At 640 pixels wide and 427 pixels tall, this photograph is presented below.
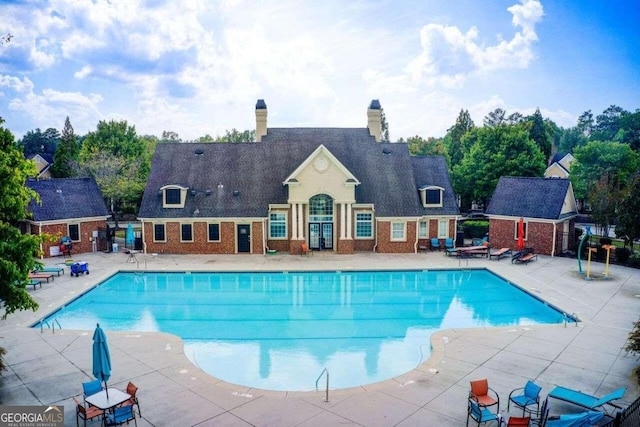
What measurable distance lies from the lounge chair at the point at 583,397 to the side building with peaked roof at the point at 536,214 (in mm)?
21584

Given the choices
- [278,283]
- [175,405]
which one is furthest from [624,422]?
[278,283]

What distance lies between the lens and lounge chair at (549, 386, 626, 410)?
35.9 ft

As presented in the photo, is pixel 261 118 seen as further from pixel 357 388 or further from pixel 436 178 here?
pixel 357 388

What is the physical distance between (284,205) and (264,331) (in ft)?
47.7

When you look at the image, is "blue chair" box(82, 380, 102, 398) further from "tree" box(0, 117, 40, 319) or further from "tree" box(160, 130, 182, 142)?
"tree" box(160, 130, 182, 142)

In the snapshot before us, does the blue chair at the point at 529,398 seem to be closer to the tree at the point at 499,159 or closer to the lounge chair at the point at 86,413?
the lounge chair at the point at 86,413

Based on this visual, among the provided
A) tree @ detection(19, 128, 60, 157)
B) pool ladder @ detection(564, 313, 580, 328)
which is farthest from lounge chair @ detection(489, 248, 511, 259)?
tree @ detection(19, 128, 60, 157)

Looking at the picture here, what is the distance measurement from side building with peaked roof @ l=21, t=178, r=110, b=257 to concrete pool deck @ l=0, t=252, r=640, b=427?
36.5 feet

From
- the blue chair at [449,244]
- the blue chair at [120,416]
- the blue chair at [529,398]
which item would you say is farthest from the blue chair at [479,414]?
the blue chair at [449,244]

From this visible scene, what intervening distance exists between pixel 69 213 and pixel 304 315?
19.7 metres

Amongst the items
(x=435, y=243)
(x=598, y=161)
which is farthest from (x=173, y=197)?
(x=598, y=161)

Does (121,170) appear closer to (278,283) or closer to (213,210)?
(213,210)

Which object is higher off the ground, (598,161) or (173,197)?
(598,161)

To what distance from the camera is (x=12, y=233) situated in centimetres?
1224
